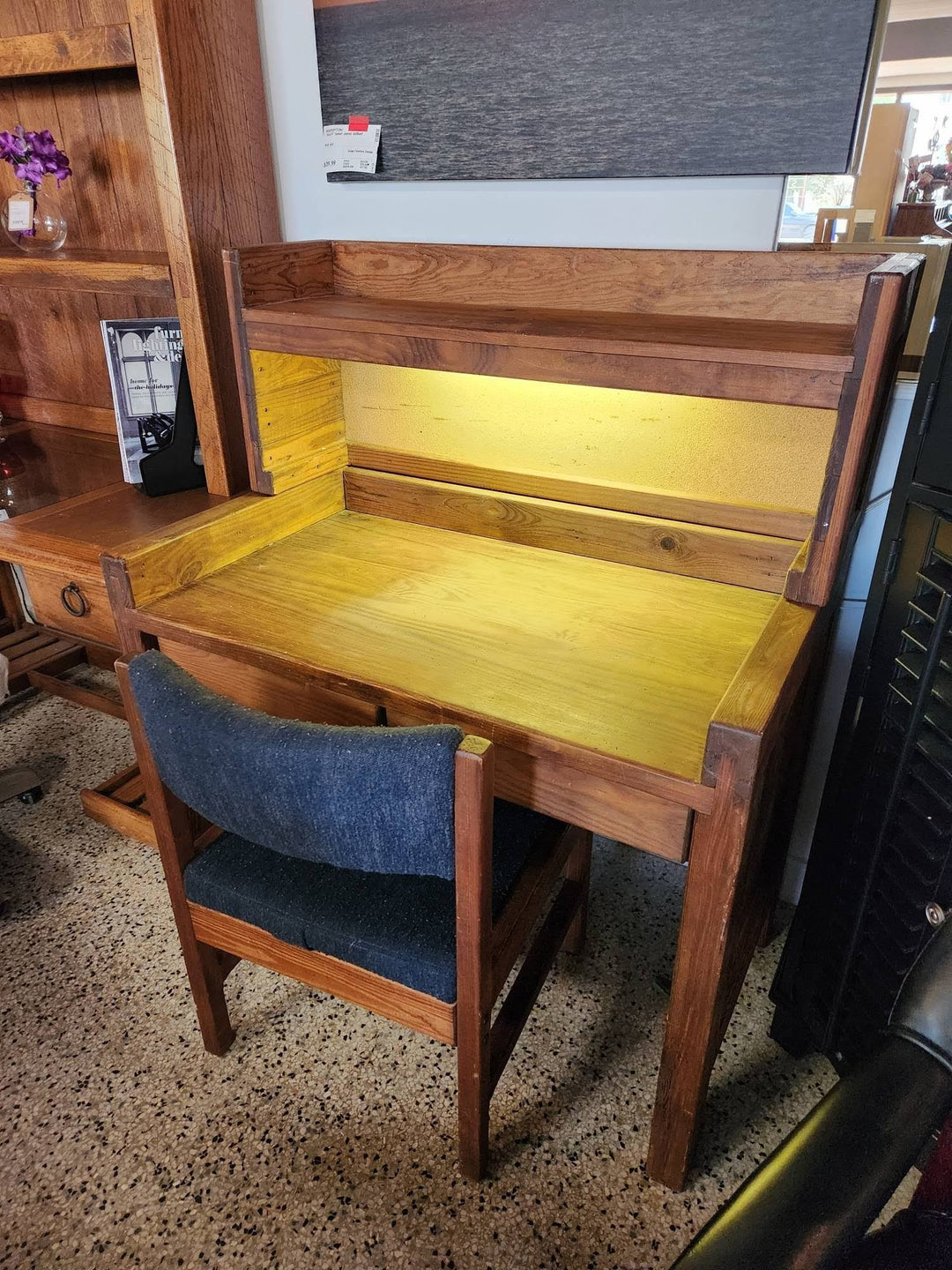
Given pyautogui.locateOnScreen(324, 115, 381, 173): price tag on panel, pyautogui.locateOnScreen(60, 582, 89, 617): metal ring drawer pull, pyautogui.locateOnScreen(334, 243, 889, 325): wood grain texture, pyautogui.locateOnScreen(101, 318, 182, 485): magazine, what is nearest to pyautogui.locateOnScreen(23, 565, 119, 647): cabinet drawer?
pyautogui.locateOnScreen(60, 582, 89, 617): metal ring drawer pull

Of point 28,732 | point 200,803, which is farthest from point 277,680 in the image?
point 28,732

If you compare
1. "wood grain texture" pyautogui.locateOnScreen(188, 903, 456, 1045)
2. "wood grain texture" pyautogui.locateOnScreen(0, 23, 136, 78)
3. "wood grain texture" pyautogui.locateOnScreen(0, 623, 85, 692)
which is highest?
"wood grain texture" pyautogui.locateOnScreen(0, 23, 136, 78)

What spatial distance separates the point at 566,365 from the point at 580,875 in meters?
0.92

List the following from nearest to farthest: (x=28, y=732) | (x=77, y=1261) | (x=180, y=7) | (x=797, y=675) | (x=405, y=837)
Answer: (x=405, y=837), (x=797, y=675), (x=77, y=1261), (x=180, y=7), (x=28, y=732)

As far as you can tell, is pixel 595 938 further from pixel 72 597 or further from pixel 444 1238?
pixel 72 597

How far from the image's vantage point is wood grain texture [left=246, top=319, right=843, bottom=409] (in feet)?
3.28

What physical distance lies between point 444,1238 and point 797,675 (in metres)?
0.93

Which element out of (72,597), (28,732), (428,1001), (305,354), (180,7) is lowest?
(28,732)

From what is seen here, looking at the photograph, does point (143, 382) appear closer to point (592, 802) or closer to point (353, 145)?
point (353, 145)

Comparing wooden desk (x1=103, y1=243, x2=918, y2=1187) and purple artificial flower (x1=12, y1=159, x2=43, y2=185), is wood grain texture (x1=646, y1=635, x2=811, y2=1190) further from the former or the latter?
purple artificial flower (x1=12, y1=159, x2=43, y2=185)

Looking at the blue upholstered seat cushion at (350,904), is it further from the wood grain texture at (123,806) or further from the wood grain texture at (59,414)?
the wood grain texture at (59,414)

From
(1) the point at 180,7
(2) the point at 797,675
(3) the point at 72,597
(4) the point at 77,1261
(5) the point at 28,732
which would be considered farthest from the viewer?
(5) the point at 28,732

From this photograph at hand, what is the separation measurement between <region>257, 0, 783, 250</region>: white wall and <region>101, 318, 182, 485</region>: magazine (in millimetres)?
344

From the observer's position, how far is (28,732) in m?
2.36
